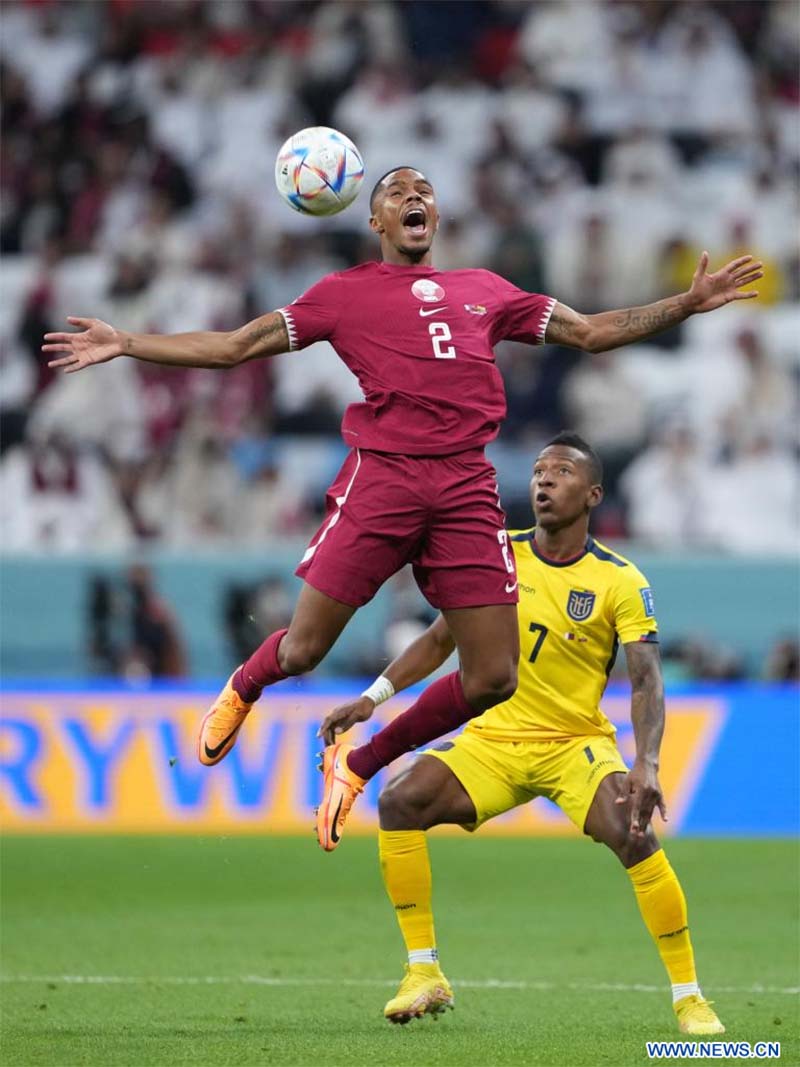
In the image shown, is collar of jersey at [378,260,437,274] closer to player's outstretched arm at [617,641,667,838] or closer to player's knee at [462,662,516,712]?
player's knee at [462,662,516,712]

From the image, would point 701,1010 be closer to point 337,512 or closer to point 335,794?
point 335,794

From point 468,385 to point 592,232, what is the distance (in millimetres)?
12329

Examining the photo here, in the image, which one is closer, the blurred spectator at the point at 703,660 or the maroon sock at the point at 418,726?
the maroon sock at the point at 418,726

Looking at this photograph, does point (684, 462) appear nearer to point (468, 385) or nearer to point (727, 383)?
point (727, 383)

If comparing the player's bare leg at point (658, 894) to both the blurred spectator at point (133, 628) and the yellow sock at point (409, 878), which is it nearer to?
the yellow sock at point (409, 878)

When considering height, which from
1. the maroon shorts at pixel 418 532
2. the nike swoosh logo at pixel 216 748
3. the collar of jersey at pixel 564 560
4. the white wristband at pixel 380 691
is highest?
the maroon shorts at pixel 418 532

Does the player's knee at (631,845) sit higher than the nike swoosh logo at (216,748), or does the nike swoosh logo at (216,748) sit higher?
the nike swoosh logo at (216,748)

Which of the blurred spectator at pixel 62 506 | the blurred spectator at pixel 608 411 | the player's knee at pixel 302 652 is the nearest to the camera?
the player's knee at pixel 302 652

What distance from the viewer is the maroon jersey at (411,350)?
7.51 meters

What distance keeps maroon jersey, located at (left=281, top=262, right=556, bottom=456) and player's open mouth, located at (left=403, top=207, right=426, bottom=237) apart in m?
0.15

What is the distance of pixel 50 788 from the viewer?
15773 millimetres

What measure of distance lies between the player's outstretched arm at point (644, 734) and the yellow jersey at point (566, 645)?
0.30 meters

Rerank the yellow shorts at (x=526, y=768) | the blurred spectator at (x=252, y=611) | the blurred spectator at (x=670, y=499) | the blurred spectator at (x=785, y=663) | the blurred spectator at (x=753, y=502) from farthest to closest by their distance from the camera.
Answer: the blurred spectator at (x=753, y=502), the blurred spectator at (x=670, y=499), the blurred spectator at (x=252, y=611), the blurred spectator at (x=785, y=663), the yellow shorts at (x=526, y=768)

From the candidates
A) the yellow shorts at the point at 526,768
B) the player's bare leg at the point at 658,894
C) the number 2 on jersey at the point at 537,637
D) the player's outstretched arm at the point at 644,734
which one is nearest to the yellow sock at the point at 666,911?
the player's bare leg at the point at 658,894
